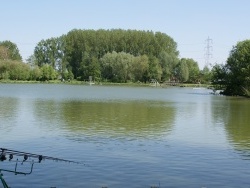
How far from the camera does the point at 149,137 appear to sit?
22.9 metres

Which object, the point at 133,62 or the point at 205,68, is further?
the point at 205,68

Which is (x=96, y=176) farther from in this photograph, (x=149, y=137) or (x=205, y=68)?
(x=205, y=68)

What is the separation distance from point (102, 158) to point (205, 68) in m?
151

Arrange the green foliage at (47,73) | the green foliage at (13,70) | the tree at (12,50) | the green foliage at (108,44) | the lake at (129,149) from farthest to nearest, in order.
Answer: the tree at (12,50)
the green foliage at (108,44)
the green foliage at (47,73)
the green foliage at (13,70)
the lake at (129,149)

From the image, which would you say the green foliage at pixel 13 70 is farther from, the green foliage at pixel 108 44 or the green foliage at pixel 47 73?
the green foliage at pixel 108 44

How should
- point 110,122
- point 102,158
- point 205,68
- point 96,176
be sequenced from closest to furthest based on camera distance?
point 96,176
point 102,158
point 110,122
point 205,68

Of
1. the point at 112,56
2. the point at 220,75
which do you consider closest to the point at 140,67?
the point at 112,56

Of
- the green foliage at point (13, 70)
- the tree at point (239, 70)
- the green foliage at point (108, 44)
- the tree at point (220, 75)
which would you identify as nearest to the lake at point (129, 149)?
the tree at point (239, 70)

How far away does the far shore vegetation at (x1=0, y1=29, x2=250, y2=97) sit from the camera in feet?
444

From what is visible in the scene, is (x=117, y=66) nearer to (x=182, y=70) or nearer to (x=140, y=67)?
(x=140, y=67)

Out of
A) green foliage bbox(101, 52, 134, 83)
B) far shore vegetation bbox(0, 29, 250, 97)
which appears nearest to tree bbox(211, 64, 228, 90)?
far shore vegetation bbox(0, 29, 250, 97)

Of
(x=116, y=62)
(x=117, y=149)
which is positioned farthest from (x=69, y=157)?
(x=116, y=62)

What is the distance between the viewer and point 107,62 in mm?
138000

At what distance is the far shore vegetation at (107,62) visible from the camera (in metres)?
135
